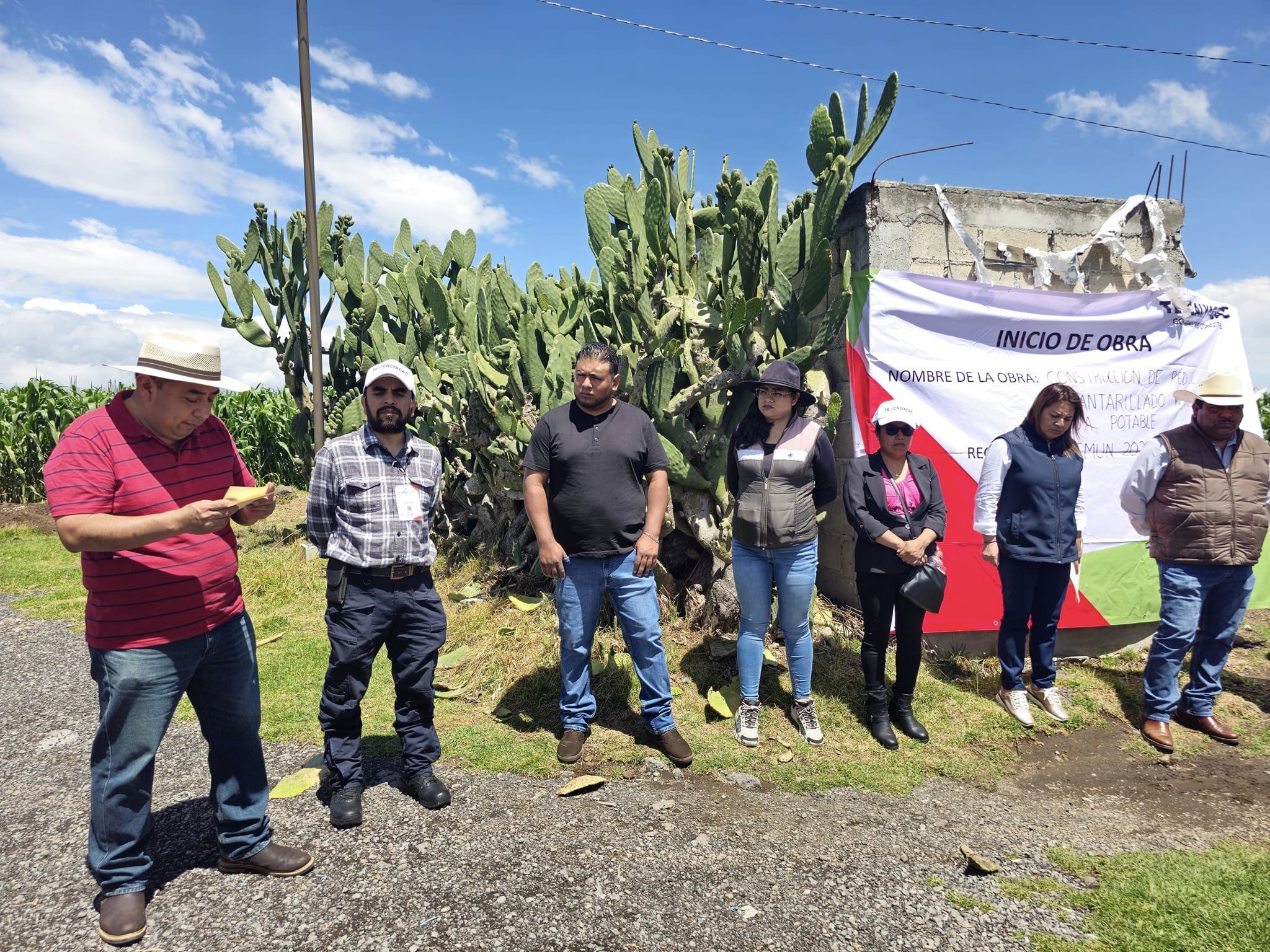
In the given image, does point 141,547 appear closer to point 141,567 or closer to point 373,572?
point 141,567

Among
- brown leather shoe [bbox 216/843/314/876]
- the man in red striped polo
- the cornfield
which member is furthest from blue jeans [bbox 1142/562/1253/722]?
the cornfield

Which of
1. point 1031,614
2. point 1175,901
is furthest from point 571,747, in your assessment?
point 1031,614

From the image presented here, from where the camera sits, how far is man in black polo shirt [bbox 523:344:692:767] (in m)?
3.62

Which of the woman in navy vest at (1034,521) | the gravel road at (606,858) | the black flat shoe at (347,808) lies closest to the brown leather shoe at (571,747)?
the gravel road at (606,858)

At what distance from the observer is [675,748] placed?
3734 millimetres

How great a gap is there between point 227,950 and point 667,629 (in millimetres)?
3247

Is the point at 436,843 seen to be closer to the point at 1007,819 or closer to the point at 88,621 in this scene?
the point at 88,621

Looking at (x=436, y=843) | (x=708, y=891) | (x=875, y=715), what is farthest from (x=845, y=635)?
(x=436, y=843)

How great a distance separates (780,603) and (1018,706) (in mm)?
1695

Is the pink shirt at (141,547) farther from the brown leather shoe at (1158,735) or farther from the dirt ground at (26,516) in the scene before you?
the dirt ground at (26,516)

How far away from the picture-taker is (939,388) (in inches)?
196

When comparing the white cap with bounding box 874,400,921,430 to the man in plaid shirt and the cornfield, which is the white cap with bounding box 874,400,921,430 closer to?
the man in plaid shirt

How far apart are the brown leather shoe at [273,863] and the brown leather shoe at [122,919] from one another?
Result: 0.33 metres

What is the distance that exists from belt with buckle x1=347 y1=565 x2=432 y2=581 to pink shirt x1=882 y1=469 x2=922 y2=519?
98.2 inches
